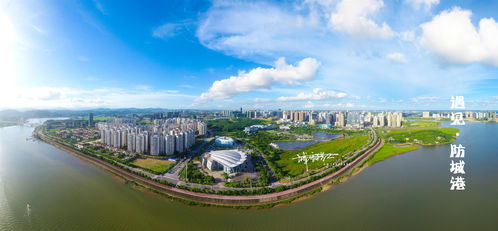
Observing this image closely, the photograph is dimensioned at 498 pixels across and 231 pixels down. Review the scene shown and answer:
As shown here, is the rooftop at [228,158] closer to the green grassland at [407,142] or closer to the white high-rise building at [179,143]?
the white high-rise building at [179,143]

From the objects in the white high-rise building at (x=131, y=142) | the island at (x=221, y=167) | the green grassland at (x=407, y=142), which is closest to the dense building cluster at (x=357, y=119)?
the green grassland at (x=407, y=142)

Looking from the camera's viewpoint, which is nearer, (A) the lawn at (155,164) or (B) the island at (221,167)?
(B) the island at (221,167)

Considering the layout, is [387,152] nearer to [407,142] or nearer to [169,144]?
[407,142]

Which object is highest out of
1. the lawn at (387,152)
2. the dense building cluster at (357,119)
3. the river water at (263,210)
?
the dense building cluster at (357,119)

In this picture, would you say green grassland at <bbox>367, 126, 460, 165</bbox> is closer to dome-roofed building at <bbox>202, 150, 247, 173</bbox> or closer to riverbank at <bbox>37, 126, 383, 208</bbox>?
riverbank at <bbox>37, 126, 383, 208</bbox>

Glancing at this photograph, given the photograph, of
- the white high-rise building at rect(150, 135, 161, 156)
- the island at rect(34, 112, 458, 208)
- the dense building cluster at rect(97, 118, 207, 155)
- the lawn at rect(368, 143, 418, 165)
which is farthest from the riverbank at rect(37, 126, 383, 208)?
the lawn at rect(368, 143, 418, 165)

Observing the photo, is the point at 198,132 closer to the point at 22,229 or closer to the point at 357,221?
the point at 22,229
